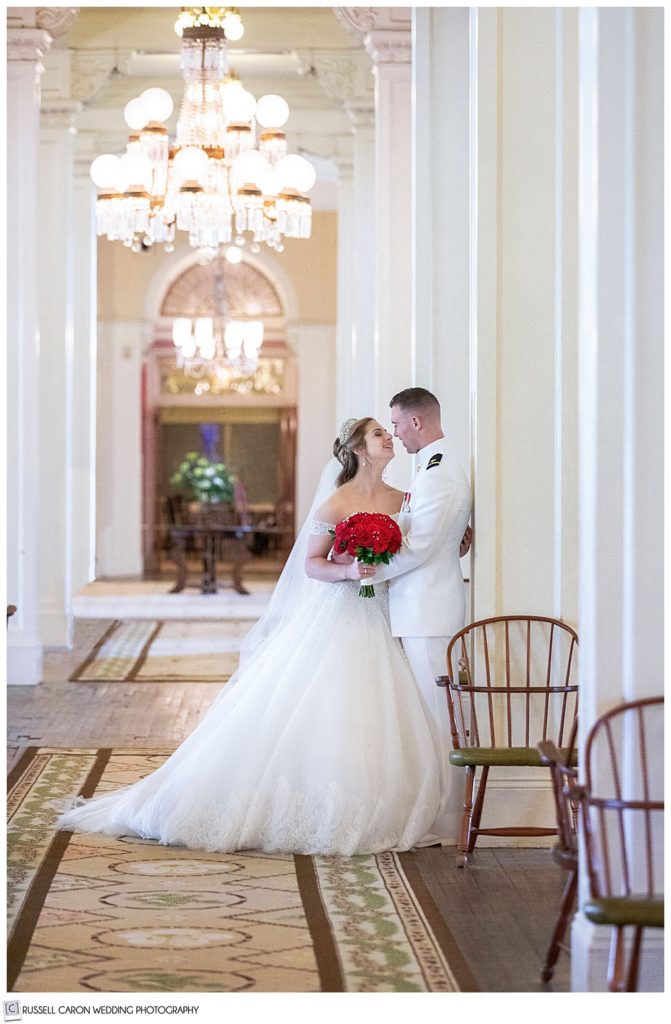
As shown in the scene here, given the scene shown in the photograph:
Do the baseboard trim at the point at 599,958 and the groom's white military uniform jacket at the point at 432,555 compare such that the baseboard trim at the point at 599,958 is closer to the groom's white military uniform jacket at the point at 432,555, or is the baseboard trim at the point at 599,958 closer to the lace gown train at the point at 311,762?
the lace gown train at the point at 311,762

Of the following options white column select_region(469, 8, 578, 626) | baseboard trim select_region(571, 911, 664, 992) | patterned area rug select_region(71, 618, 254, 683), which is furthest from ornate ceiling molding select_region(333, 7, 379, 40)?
baseboard trim select_region(571, 911, 664, 992)

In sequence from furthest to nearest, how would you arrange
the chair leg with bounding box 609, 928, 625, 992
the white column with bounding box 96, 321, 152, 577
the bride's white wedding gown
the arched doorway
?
1. the arched doorway
2. the white column with bounding box 96, 321, 152, 577
3. the bride's white wedding gown
4. the chair leg with bounding box 609, 928, 625, 992

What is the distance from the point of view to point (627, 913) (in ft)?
10.1

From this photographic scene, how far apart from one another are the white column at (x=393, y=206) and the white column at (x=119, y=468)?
1075 cm

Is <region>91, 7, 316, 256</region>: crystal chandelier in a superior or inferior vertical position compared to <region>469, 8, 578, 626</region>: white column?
superior

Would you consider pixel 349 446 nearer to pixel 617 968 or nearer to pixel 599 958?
pixel 599 958

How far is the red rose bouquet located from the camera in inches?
217

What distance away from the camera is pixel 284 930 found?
4.32 m

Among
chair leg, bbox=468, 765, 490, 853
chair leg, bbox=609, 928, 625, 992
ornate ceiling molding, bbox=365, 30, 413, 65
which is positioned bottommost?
chair leg, bbox=468, 765, 490, 853

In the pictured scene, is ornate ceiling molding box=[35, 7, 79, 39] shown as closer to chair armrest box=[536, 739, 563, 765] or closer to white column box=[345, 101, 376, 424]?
white column box=[345, 101, 376, 424]

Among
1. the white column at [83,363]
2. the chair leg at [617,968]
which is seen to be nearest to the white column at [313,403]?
the white column at [83,363]

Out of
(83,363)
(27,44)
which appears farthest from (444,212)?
(83,363)

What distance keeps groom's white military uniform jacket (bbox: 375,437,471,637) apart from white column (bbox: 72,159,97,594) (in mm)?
8131

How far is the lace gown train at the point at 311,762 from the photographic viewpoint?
5320mm
